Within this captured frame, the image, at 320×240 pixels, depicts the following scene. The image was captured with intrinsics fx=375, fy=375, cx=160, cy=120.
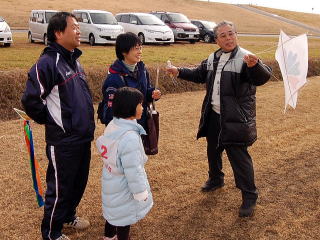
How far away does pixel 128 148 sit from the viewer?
2.77 m

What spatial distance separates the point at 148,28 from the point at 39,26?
15.3ft

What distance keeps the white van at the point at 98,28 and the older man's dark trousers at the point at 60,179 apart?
39.4ft

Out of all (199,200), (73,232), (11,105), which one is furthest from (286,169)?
(11,105)

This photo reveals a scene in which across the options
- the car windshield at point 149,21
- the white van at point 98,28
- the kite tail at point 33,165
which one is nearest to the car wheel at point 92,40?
the white van at point 98,28

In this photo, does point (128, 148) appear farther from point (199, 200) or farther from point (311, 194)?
point (311, 194)

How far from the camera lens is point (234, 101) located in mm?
3744

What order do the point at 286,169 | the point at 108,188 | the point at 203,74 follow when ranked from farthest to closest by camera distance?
the point at 286,169 → the point at 203,74 → the point at 108,188

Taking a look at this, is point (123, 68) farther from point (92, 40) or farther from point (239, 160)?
point (92, 40)

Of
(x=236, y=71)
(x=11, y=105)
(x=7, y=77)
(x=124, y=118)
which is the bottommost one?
(x=11, y=105)

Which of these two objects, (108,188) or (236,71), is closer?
(108,188)

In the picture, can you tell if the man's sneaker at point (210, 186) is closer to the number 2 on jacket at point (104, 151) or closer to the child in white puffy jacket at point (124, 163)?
the child in white puffy jacket at point (124, 163)

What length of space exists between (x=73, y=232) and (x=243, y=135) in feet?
6.39

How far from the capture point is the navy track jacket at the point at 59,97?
9.70 feet

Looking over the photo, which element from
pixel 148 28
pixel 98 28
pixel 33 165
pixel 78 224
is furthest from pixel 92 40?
pixel 78 224
